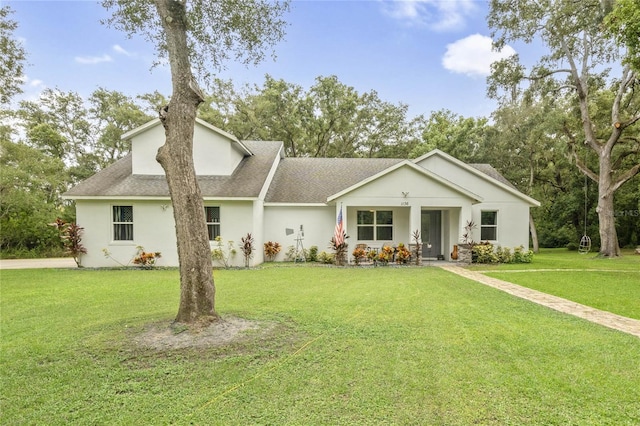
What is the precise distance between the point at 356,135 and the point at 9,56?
75.5ft

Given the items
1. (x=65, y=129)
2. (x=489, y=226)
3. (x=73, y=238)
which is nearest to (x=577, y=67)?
(x=489, y=226)

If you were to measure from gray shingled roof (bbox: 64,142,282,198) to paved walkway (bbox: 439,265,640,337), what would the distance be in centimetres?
919

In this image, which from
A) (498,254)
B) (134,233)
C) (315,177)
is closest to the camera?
(134,233)

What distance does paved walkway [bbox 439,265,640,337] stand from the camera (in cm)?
541

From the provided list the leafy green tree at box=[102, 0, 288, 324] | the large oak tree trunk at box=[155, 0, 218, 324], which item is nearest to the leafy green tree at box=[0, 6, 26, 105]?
the leafy green tree at box=[102, 0, 288, 324]

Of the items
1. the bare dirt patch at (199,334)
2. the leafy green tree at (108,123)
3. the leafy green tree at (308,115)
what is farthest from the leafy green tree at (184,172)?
the leafy green tree at (108,123)

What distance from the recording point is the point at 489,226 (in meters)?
15.4

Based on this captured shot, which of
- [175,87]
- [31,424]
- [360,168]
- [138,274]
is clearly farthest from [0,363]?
[360,168]

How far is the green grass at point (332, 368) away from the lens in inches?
114

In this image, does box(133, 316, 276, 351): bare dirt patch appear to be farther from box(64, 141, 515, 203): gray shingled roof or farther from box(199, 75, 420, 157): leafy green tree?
box(199, 75, 420, 157): leafy green tree

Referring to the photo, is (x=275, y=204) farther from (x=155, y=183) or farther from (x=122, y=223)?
(x=122, y=223)

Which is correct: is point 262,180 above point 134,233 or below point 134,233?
above

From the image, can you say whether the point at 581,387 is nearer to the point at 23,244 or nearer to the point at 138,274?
the point at 138,274

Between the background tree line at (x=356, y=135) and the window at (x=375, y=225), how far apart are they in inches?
434
